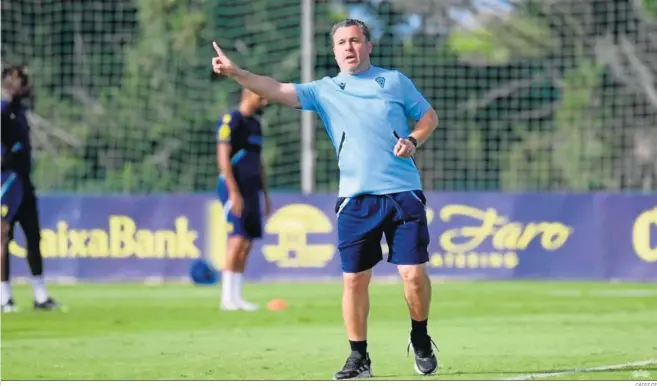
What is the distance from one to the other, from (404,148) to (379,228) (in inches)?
20.3

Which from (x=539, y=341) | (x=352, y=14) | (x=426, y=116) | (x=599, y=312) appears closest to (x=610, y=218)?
(x=599, y=312)

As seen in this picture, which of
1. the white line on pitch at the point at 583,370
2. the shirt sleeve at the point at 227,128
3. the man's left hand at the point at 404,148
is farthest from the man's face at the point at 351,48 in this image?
the shirt sleeve at the point at 227,128

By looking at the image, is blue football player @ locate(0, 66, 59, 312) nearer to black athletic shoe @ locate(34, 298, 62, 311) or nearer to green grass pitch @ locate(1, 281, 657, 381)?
black athletic shoe @ locate(34, 298, 62, 311)

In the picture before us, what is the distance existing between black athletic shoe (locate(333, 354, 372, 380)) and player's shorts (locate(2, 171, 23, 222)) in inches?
269

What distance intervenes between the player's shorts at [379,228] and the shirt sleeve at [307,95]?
58cm

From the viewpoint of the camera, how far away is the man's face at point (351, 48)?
863 centimetres

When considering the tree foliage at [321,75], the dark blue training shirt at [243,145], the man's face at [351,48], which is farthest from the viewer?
the tree foliage at [321,75]

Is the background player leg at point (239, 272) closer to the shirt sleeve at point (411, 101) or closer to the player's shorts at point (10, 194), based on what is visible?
the player's shorts at point (10, 194)

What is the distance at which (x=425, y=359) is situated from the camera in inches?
348

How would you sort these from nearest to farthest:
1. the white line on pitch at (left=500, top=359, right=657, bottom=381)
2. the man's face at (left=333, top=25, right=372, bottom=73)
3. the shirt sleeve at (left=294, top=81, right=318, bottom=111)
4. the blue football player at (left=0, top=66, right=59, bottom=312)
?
1. the white line on pitch at (left=500, top=359, right=657, bottom=381)
2. the man's face at (left=333, top=25, right=372, bottom=73)
3. the shirt sleeve at (left=294, top=81, right=318, bottom=111)
4. the blue football player at (left=0, top=66, right=59, bottom=312)

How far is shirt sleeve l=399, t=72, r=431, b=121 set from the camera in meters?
8.81

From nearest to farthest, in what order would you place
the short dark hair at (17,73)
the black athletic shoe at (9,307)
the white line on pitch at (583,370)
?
the white line on pitch at (583,370) → the short dark hair at (17,73) → the black athletic shoe at (9,307)

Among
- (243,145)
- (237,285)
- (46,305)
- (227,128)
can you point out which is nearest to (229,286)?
(237,285)

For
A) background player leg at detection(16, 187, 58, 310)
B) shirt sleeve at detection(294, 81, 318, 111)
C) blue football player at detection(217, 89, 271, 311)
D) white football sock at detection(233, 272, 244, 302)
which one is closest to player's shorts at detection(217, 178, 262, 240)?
blue football player at detection(217, 89, 271, 311)
